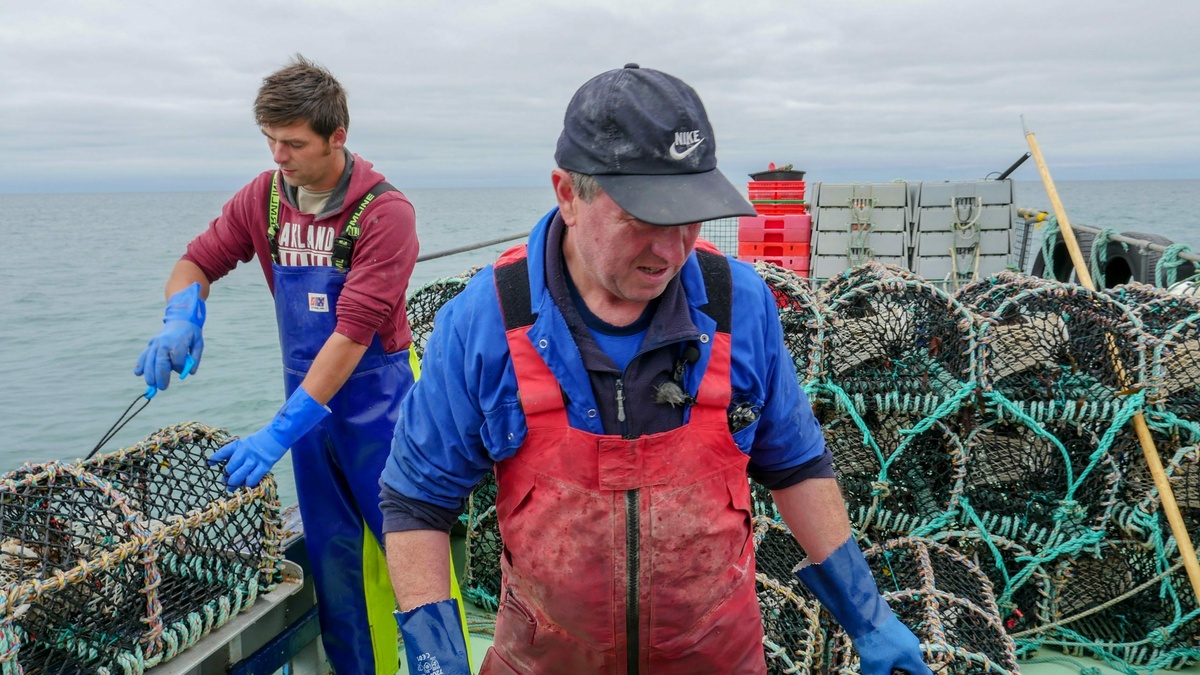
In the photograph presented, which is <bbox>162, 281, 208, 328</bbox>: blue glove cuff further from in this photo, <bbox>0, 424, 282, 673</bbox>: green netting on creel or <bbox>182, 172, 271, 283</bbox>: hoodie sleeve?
<bbox>0, 424, 282, 673</bbox>: green netting on creel

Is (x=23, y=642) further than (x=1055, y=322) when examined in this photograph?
No

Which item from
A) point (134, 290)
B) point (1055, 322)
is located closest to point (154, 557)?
point (1055, 322)

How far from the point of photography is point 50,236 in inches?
1610

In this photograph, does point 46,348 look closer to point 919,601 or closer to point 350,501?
point 350,501

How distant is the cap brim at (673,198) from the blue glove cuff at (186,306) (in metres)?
2.17

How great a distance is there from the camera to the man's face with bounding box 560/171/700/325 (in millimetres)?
1392

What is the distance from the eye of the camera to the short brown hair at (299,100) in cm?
266

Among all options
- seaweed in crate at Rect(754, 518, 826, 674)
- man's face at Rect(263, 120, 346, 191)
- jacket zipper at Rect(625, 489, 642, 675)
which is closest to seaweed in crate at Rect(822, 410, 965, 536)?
seaweed in crate at Rect(754, 518, 826, 674)

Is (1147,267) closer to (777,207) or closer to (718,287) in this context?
(777,207)

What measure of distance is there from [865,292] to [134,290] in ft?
72.7

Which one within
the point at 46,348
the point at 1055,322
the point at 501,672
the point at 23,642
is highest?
the point at 1055,322

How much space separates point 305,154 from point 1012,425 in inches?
121

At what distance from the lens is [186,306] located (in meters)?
3.00

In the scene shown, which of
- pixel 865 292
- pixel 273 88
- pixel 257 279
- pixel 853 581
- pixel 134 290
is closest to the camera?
pixel 853 581
